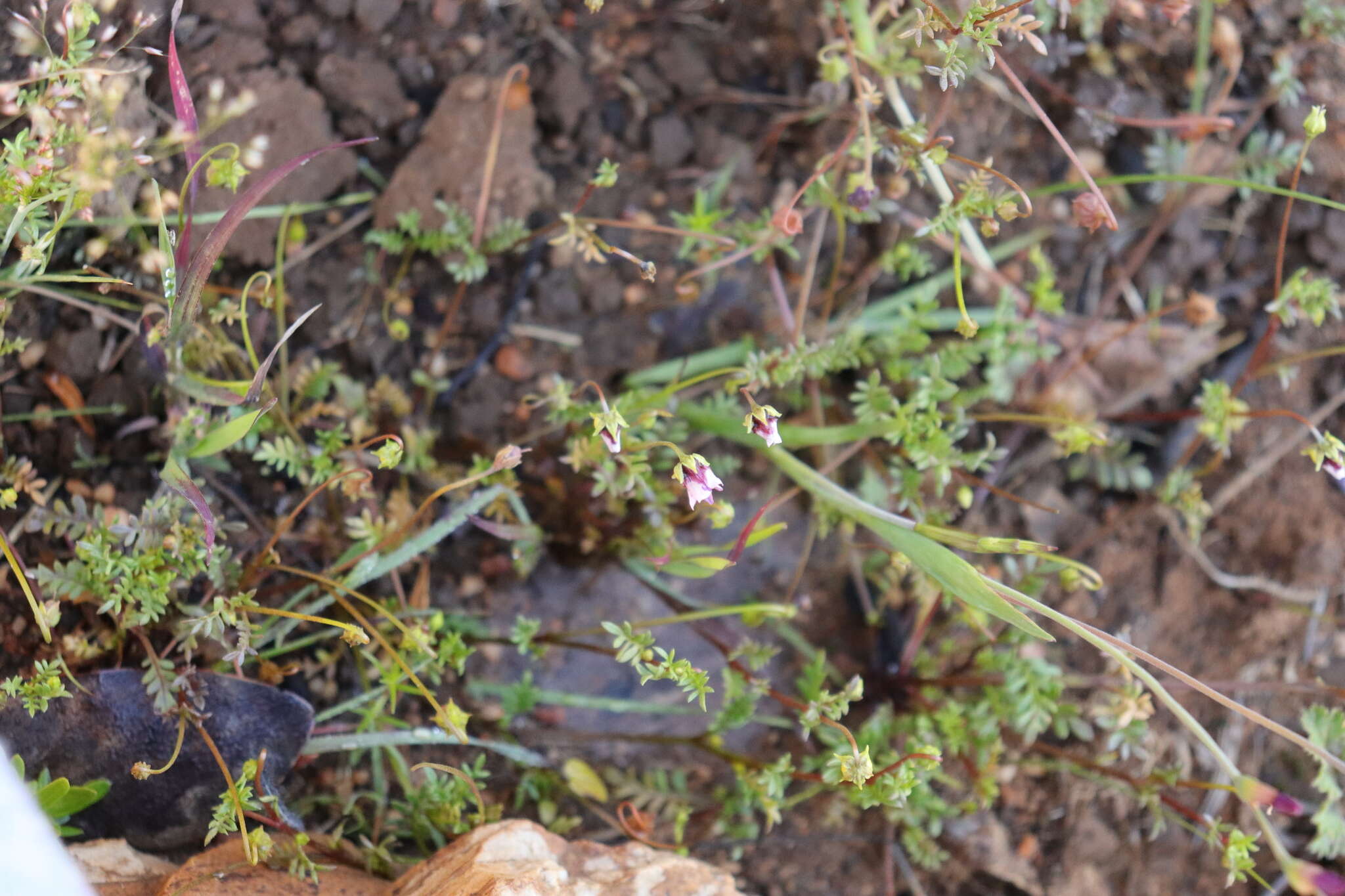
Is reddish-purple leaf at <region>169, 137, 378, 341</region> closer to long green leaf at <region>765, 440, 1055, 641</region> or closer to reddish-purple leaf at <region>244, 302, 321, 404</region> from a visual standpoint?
reddish-purple leaf at <region>244, 302, 321, 404</region>

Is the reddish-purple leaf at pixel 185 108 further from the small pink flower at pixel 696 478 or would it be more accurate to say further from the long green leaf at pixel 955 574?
the long green leaf at pixel 955 574

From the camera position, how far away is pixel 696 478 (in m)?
1.58

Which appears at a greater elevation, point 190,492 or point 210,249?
point 210,249

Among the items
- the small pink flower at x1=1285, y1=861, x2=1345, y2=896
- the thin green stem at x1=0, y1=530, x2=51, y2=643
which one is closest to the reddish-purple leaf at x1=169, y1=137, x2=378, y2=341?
the thin green stem at x1=0, y1=530, x2=51, y2=643

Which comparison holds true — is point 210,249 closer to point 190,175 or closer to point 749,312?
point 190,175

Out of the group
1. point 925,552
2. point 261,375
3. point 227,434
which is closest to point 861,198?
point 925,552

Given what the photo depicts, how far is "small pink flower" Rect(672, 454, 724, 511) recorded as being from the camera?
→ 154 centimetres

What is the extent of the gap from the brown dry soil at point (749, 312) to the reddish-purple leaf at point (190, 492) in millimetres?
365

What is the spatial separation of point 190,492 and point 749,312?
135cm

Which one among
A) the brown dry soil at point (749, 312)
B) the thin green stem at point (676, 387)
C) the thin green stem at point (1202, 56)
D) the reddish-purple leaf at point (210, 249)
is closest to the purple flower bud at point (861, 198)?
the thin green stem at point (676, 387)

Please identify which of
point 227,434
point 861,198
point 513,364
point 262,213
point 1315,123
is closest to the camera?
point 227,434

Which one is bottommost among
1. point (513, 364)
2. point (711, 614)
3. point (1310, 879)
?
point (1310, 879)

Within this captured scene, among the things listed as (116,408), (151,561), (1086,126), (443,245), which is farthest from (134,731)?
(1086,126)

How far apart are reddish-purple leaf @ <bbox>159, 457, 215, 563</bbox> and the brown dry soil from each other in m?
0.37
